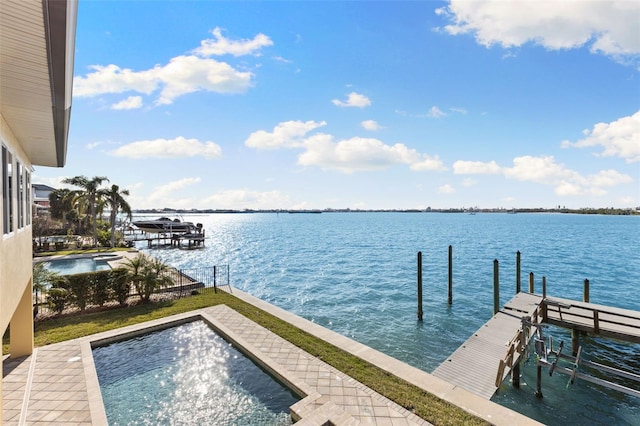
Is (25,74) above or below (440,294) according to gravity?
above

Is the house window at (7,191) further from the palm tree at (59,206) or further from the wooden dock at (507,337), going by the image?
the palm tree at (59,206)

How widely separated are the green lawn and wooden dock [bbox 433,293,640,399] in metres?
2.35

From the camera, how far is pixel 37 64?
3861 millimetres

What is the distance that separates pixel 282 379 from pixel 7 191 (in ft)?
23.8

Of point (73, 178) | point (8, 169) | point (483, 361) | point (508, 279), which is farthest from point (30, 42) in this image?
point (73, 178)

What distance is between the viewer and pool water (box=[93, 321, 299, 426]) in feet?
23.7

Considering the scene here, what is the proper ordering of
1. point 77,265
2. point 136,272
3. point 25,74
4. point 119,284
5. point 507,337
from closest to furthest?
1. point 25,74
2. point 507,337
3. point 119,284
4. point 136,272
5. point 77,265

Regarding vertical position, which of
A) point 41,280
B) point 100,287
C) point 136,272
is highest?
point 41,280

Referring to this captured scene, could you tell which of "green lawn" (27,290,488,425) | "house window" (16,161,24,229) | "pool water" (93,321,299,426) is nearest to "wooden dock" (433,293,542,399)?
"green lawn" (27,290,488,425)

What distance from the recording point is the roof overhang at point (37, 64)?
2.95 metres

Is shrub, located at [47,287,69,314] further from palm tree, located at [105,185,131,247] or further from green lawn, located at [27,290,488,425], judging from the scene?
palm tree, located at [105,185,131,247]

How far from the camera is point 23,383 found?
8.03m

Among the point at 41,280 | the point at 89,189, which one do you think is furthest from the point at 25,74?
the point at 89,189

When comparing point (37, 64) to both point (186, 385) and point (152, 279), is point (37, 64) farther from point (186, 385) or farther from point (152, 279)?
point (152, 279)
